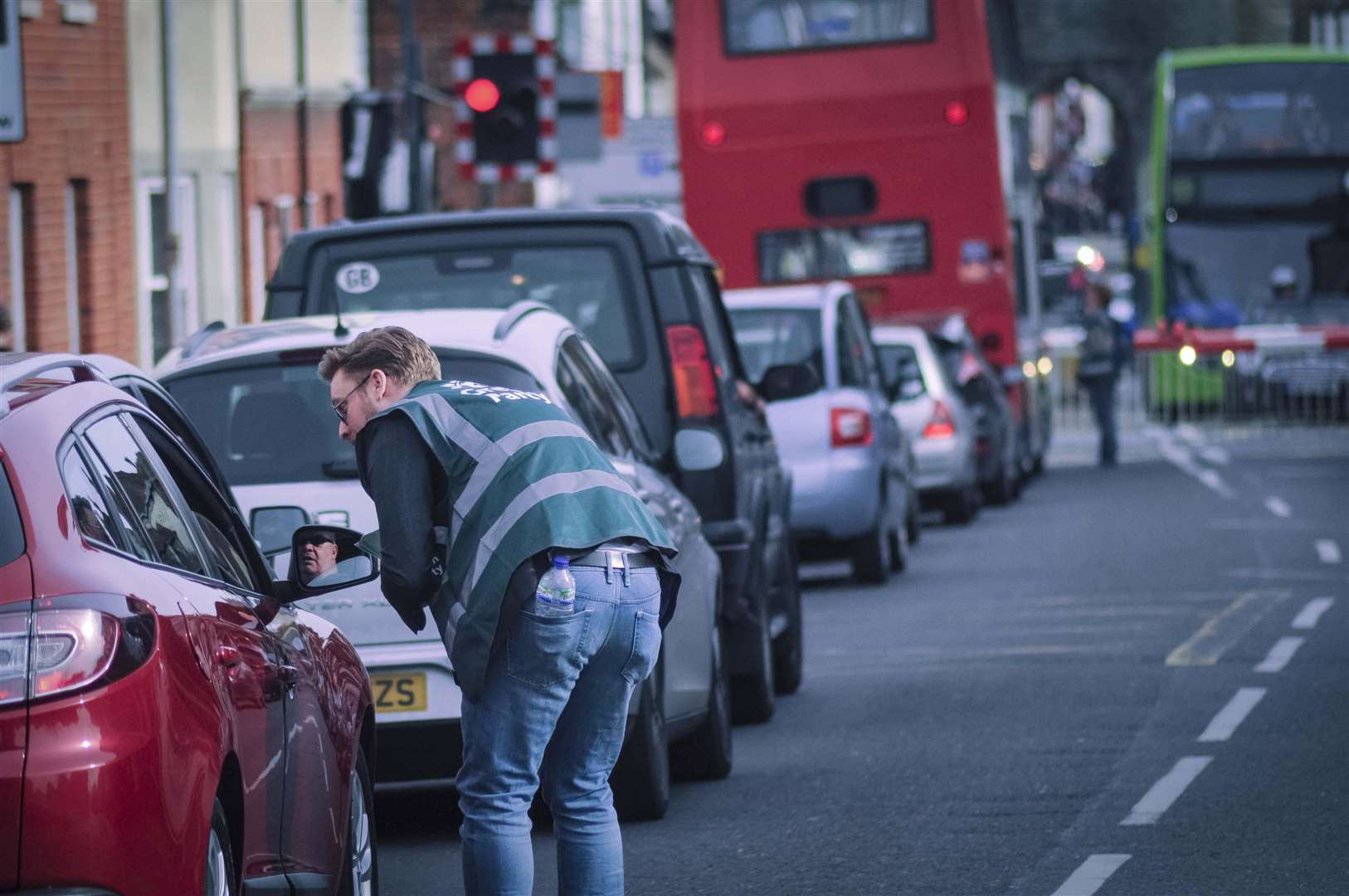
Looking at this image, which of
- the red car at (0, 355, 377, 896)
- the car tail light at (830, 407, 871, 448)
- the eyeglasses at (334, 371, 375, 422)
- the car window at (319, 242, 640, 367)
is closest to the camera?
the red car at (0, 355, 377, 896)

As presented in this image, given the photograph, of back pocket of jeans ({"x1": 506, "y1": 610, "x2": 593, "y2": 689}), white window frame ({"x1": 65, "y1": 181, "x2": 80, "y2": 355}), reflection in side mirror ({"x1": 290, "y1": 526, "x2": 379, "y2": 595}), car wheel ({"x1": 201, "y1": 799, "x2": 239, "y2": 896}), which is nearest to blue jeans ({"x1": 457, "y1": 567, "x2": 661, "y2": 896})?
back pocket of jeans ({"x1": 506, "y1": 610, "x2": 593, "y2": 689})

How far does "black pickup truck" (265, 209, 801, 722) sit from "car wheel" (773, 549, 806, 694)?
165 centimetres

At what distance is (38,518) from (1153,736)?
264 inches

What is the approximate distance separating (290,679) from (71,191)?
63.5 feet

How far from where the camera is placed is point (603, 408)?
9.32 metres

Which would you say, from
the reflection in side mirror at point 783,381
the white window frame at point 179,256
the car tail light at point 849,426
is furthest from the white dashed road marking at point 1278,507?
the reflection in side mirror at point 783,381

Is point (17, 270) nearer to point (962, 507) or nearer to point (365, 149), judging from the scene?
point (962, 507)

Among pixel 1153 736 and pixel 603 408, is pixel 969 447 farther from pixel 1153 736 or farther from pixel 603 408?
pixel 603 408

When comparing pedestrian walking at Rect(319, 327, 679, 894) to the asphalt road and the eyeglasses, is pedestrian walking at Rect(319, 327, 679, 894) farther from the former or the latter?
the asphalt road

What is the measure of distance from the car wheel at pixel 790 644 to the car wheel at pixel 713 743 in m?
2.26

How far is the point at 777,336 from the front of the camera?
18031 millimetres

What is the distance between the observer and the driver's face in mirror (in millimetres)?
6090

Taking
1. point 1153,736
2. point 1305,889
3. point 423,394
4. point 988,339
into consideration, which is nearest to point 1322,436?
point 988,339

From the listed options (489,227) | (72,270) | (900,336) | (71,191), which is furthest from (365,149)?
(489,227)
